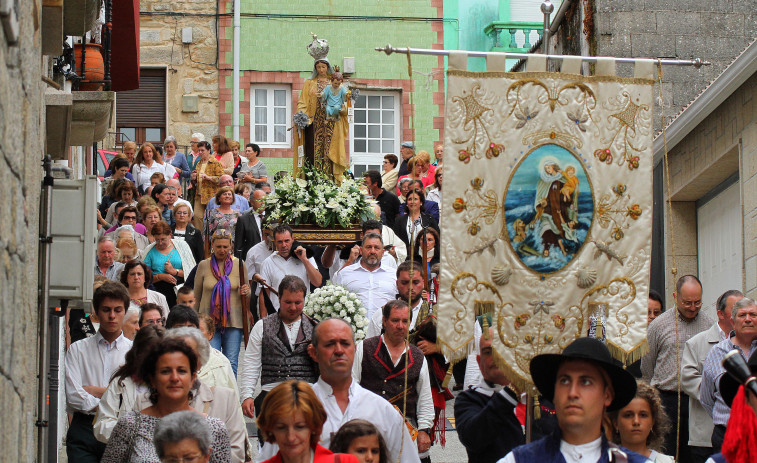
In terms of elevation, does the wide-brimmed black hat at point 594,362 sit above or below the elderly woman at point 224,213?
below

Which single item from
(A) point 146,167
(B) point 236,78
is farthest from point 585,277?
(B) point 236,78

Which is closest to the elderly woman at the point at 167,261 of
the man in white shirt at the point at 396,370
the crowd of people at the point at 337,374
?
the crowd of people at the point at 337,374

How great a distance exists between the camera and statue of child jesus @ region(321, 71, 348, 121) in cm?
1695

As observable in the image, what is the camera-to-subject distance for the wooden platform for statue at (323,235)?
1477 cm

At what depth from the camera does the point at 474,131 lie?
6.54 metres

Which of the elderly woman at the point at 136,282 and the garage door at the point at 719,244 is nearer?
the elderly woman at the point at 136,282

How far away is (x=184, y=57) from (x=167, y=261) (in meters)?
15.0

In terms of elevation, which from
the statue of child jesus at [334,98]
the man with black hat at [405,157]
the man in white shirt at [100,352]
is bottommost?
the man in white shirt at [100,352]

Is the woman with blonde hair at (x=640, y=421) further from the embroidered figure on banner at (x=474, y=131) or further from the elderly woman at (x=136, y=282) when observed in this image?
the elderly woman at (x=136, y=282)

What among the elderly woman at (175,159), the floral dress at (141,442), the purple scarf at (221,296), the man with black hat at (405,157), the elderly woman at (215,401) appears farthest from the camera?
the elderly woman at (175,159)

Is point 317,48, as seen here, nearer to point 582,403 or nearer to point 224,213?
point 224,213

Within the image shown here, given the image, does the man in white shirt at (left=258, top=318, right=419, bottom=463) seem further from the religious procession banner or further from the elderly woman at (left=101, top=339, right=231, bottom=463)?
the elderly woman at (left=101, top=339, right=231, bottom=463)

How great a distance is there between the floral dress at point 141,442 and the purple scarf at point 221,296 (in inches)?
222

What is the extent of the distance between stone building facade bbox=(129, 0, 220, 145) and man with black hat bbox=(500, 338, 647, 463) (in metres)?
23.0
